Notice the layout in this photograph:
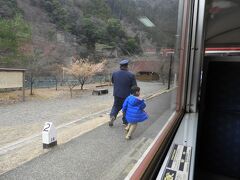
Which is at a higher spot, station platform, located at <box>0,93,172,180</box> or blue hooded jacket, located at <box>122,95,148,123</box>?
blue hooded jacket, located at <box>122,95,148,123</box>

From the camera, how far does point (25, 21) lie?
28.0 inches

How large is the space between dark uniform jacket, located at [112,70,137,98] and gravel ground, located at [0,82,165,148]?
0.53 m

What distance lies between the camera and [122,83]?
2309 mm

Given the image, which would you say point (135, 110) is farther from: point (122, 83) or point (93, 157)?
point (93, 157)

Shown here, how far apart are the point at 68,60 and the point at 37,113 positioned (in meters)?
0.26

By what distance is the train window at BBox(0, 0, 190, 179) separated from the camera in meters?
0.75

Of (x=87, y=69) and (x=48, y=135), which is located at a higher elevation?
(x=87, y=69)

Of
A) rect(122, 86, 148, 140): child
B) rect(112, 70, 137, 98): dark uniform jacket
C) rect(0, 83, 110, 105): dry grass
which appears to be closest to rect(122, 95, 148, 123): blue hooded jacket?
rect(122, 86, 148, 140): child

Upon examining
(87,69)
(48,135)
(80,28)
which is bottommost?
(48,135)

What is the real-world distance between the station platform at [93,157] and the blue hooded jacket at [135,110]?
0.58ft

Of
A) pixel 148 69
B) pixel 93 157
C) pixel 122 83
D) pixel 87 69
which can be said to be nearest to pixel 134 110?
pixel 122 83

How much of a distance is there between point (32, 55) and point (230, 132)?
5.96 feet

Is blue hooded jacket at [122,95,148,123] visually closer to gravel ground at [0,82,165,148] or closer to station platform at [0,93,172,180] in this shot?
station platform at [0,93,172,180]

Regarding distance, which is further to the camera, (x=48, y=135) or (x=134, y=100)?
(x=134, y=100)
